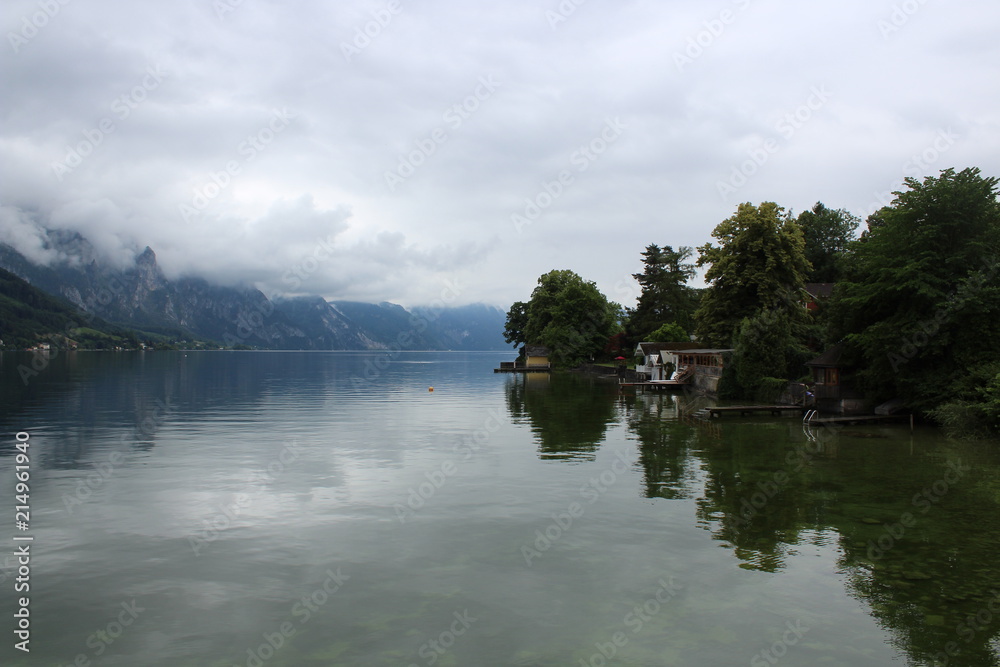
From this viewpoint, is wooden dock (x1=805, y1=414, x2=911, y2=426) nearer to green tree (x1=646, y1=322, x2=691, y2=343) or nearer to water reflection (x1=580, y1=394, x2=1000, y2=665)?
water reflection (x1=580, y1=394, x2=1000, y2=665)

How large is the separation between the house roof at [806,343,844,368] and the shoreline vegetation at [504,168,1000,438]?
467 millimetres

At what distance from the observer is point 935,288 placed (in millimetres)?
39156

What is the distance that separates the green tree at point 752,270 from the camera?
217 ft

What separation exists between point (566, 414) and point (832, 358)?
19780mm

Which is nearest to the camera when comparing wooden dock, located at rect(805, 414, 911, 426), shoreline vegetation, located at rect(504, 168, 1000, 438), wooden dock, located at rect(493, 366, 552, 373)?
shoreline vegetation, located at rect(504, 168, 1000, 438)

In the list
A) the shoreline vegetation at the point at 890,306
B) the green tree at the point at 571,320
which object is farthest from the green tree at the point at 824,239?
the green tree at the point at 571,320

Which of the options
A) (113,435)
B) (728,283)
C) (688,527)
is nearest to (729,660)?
(688,527)

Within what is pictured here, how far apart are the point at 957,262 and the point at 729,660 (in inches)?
1497

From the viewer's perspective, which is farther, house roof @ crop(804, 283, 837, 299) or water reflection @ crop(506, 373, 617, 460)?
house roof @ crop(804, 283, 837, 299)

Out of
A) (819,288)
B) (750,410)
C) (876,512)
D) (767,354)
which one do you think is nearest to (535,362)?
(819,288)

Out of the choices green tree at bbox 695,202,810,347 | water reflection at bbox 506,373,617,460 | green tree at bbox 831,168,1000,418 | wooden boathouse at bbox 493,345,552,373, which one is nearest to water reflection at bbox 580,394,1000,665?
water reflection at bbox 506,373,617,460

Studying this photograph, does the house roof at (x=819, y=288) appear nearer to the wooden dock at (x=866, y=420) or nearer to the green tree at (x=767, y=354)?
the green tree at (x=767, y=354)

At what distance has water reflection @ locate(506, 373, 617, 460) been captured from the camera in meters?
35.0

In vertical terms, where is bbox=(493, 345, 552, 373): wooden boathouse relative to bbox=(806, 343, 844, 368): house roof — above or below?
below
